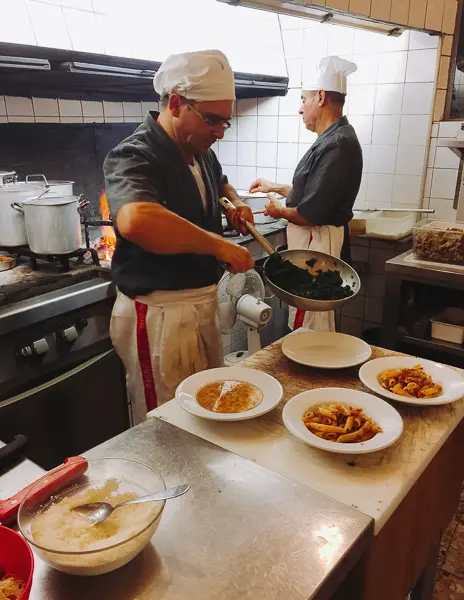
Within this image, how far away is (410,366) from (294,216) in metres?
1.42

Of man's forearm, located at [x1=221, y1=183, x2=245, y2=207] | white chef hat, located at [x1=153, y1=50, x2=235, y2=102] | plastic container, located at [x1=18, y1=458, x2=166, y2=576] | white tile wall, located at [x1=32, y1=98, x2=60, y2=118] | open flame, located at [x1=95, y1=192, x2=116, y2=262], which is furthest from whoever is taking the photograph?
white tile wall, located at [x1=32, y1=98, x2=60, y2=118]

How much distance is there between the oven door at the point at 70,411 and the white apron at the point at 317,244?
1086 mm

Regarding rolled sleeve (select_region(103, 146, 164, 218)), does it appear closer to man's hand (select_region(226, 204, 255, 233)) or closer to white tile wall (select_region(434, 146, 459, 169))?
man's hand (select_region(226, 204, 255, 233))

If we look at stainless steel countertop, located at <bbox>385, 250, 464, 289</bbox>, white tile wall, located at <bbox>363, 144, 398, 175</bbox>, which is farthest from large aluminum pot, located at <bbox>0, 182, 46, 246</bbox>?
white tile wall, located at <bbox>363, 144, 398, 175</bbox>

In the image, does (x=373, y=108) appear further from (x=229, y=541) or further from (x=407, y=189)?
(x=229, y=541)

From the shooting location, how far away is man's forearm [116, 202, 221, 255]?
1.33 m

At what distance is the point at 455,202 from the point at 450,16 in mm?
1049

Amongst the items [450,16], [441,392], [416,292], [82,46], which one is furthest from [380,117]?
[441,392]

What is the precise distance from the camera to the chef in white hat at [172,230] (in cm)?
139

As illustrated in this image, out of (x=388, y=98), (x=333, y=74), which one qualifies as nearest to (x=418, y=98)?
(x=388, y=98)

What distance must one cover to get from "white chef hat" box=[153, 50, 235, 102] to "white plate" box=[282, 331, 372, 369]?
0.76 metres

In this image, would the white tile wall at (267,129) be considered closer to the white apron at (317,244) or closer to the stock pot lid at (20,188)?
the white apron at (317,244)

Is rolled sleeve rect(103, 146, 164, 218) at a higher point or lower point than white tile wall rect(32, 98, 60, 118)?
lower

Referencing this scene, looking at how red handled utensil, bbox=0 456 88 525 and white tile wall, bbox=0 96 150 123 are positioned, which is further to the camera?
white tile wall, bbox=0 96 150 123
